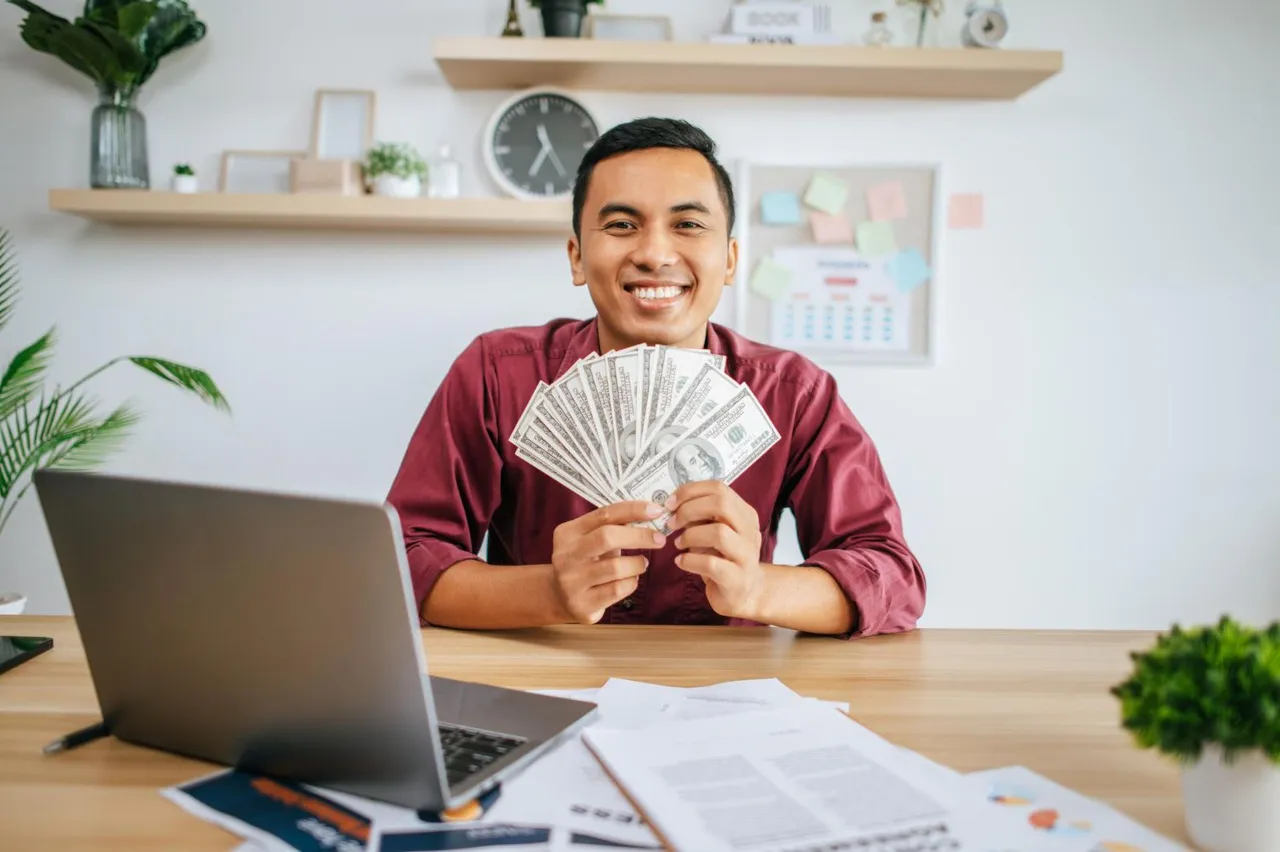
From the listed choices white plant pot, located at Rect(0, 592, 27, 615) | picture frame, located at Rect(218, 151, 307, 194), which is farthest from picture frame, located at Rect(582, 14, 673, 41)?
white plant pot, located at Rect(0, 592, 27, 615)

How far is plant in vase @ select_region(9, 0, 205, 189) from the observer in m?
2.13

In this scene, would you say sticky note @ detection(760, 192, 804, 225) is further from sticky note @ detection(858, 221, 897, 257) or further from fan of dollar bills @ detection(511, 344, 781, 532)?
fan of dollar bills @ detection(511, 344, 781, 532)

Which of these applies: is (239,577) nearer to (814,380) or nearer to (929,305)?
(814,380)

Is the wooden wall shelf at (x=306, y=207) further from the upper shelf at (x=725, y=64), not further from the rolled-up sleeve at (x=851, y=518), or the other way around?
the rolled-up sleeve at (x=851, y=518)

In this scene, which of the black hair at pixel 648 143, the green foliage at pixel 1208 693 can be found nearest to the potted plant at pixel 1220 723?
the green foliage at pixel 1208 693

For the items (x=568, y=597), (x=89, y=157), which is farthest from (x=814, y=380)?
(x=89, y=157)

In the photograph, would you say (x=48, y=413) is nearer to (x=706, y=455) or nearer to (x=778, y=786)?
(x=706, y=455)

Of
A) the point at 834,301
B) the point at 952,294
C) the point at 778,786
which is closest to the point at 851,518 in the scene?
the point at 778,786

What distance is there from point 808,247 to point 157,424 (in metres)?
1.84

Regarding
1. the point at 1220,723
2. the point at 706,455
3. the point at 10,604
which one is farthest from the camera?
the point at 10,604

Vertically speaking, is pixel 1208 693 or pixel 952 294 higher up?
pixel 952 294

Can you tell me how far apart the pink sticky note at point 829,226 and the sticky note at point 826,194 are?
0.02 metres

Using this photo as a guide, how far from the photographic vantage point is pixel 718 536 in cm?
104

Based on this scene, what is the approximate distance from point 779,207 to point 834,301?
30 cm
